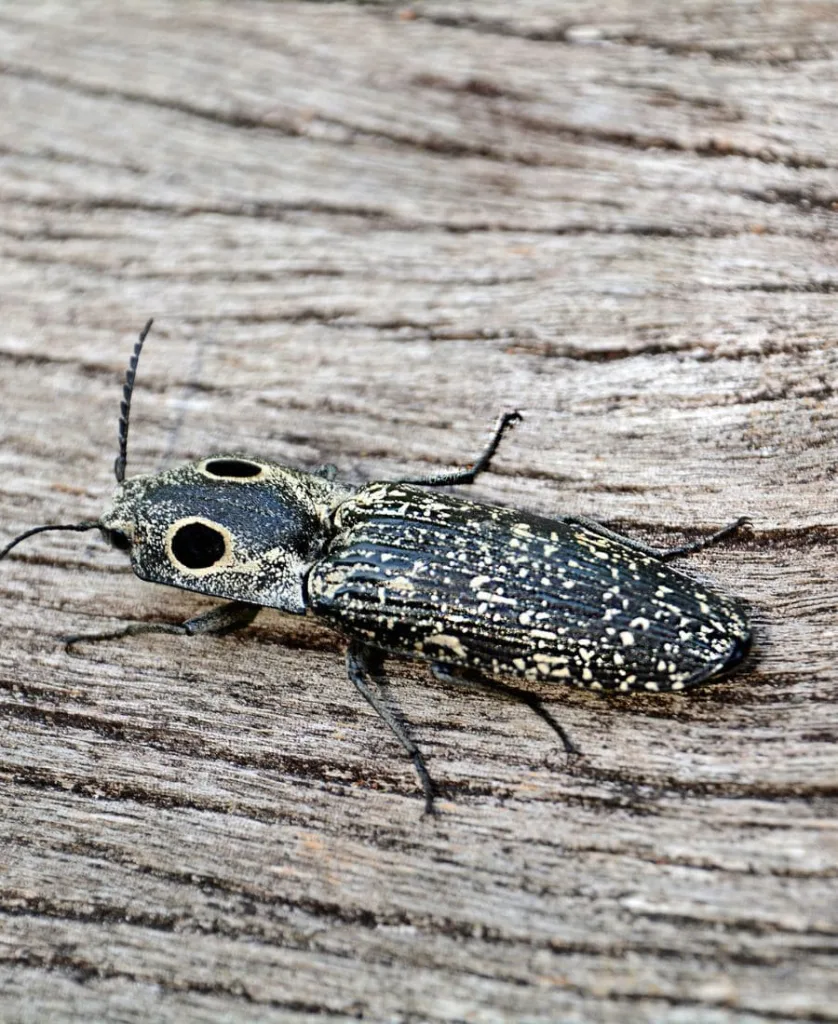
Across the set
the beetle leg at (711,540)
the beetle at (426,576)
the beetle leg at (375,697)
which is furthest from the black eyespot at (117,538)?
the beetle leg at (711,540)

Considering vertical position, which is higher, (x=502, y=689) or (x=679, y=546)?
(x=679, y=546)

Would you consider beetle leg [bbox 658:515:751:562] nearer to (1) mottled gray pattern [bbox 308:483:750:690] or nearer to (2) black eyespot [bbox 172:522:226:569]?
(1) mottled gray pattern [bbox 308:483:750:690]

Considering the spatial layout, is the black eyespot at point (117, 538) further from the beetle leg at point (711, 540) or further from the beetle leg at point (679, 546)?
the beetle leg at point (711, 540)

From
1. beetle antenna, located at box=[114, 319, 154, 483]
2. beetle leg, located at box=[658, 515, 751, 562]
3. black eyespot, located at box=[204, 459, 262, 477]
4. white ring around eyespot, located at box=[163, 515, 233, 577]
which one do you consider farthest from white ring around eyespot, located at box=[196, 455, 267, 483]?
beetle leg, located at box=[658, 515, 751, 562]

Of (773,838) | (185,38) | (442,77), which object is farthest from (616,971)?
(185,38)

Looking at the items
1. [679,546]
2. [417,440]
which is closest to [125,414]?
[417,440]

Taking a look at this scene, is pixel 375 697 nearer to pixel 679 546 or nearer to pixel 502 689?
pixel 502 689
